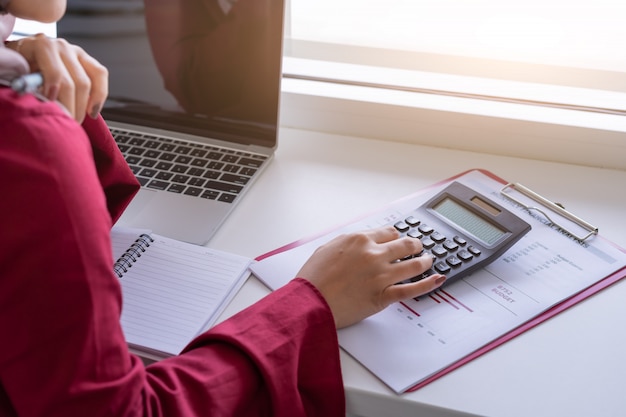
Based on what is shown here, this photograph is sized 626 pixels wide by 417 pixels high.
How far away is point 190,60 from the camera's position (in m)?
1.08

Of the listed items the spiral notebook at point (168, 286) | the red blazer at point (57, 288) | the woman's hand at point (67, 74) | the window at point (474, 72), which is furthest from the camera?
the window at point (474, 72)

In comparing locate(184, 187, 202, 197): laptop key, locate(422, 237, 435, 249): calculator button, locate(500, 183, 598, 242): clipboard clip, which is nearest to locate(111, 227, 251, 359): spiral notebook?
locate(184, 187, 202, 197): laptop key

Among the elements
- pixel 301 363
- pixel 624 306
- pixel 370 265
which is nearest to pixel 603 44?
pixel 624 306

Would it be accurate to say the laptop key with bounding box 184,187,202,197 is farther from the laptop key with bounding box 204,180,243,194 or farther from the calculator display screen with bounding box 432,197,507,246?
the calculator display screen with bounding box 432,197,507,246

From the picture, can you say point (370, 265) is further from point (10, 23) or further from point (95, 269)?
point (10, 23)

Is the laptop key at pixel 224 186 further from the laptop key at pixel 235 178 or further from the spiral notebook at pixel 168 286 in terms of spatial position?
the spiral notebook at pixel 168 286

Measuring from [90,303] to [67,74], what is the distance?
22 cm

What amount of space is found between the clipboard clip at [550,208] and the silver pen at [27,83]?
0.63 meters

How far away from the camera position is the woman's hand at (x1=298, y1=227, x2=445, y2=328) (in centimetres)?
78

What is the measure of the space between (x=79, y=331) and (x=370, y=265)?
1.12 feet

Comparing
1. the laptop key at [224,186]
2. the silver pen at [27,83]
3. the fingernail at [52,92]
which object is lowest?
the laptop key at [224,186]

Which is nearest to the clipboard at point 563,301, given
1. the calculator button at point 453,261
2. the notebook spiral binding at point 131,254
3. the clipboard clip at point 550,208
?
the clipboard clip at point 550,208

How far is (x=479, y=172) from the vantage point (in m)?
1.07

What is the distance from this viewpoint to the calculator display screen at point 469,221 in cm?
88
